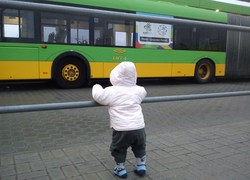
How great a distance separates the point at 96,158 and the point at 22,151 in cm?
101

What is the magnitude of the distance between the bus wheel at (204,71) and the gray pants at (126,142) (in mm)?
10214

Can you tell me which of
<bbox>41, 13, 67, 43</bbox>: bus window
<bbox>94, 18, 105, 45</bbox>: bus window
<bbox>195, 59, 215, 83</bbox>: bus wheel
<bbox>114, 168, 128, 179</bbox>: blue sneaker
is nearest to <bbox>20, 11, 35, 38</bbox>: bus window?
<bbox>41, 13, 67, 43</bbox>: bus window

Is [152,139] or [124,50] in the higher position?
[124,50]

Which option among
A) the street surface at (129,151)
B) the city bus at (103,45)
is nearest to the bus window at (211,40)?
the city bus at (103,45)

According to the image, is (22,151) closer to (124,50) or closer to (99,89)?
(99,89)

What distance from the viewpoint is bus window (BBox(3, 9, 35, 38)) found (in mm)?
8898

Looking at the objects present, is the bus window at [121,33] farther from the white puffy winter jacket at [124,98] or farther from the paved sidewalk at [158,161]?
the white puffy winter jacket at [124,98]

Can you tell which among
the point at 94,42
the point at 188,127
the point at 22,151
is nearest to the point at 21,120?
the point at 22,151

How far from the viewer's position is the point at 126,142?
3.01m

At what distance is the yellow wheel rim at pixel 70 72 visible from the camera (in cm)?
994

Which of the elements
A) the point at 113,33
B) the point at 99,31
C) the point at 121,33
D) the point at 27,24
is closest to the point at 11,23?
the point at 27,24

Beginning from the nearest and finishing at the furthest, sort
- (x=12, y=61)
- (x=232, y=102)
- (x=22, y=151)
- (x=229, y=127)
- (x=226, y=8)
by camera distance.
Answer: (x=22, y=151)
(x=229, y=127)
(x=232, y=102)
(x=12, y=61)
(x=226, y=8)

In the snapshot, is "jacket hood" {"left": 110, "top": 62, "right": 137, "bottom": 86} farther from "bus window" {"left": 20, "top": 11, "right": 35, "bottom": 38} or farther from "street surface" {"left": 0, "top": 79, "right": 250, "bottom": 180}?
"bus window" {"left": 20, "top": 11, "right": 35, "bottom": 38}

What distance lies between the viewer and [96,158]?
147 inches
